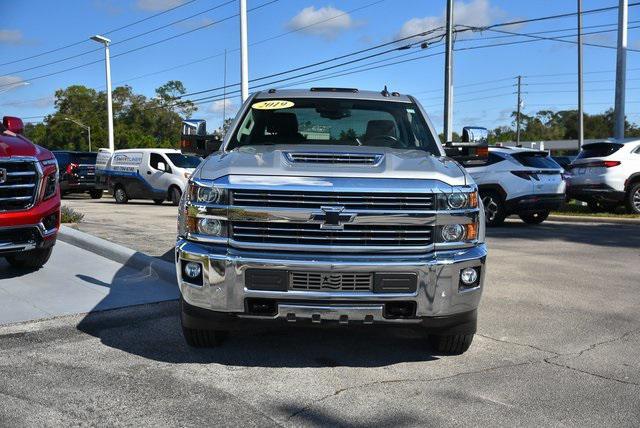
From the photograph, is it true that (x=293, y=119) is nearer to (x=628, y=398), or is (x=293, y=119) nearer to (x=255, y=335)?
(x=255, y=335)

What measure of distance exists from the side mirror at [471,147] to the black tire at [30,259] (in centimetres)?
441

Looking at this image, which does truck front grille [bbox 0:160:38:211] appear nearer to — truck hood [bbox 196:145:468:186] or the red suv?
the red suv

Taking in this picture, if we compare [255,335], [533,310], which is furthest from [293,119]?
[533,310]

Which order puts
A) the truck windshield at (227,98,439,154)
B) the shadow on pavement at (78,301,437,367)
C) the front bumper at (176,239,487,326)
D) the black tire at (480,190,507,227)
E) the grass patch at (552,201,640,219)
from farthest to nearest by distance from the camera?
the grass patch at (552,201,640,219) < the black tire at (480,190,507,227) < the truck windshield at (227,98,439,154) < the shadow on pavement at (78,301,437,367) < the front bumper at (176,239,487,326)

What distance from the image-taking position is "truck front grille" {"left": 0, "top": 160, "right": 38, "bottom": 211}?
6.11m

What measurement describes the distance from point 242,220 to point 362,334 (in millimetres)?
1689

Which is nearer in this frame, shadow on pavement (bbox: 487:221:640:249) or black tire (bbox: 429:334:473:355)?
black tire (bbox: 429:334:473:355)

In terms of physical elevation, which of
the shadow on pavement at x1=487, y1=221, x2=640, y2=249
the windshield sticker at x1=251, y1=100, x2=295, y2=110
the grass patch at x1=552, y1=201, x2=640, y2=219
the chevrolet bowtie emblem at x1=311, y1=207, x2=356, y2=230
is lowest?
the shadow on pavement at x1=487, y1=221, x2=640, y2=249

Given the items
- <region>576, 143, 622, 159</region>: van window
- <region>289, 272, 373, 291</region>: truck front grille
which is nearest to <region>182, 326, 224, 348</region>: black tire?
<region>289, 272, 373, 291</region>: truck front grille

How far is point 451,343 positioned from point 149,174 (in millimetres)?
17177

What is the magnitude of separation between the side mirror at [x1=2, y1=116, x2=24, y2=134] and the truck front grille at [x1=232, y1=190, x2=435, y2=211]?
422cm

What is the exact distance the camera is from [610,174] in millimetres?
14203

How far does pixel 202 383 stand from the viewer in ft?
13.0

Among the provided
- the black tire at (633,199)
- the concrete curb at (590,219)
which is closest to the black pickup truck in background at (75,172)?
the concrete curb at (590,219)
